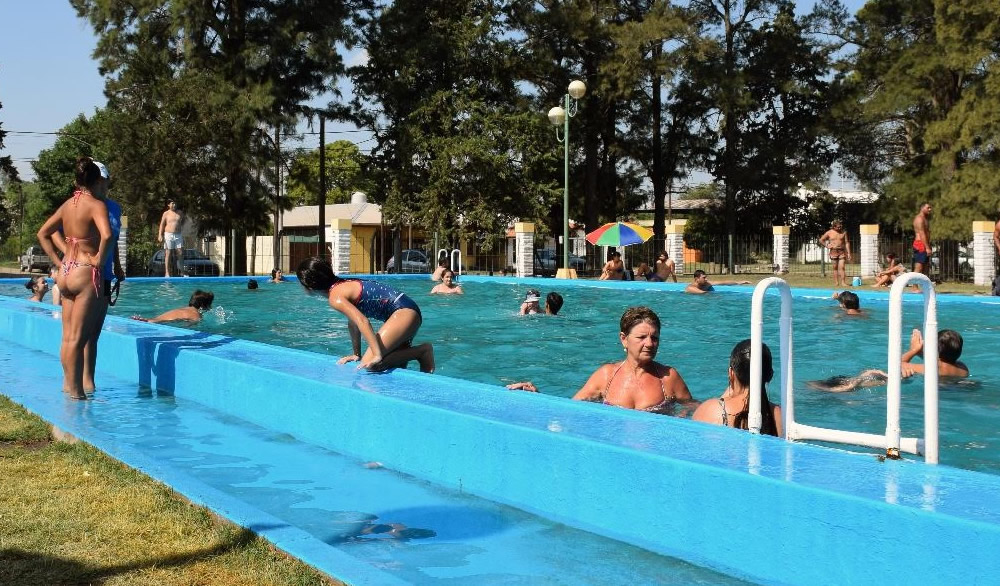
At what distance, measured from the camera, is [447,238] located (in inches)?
1526

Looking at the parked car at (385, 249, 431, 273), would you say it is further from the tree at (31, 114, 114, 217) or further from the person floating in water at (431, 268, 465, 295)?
the tree at (31, 114, 114, 217)

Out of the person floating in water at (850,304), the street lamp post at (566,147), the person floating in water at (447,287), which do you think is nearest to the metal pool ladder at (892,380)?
the person floating in water at (850,304)

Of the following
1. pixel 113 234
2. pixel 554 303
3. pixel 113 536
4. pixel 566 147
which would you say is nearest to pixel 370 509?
pixel 113 536

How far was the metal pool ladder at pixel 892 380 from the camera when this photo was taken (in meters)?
3.99

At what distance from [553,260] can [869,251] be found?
47.8 feet

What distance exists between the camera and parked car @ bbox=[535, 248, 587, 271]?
39075 mm

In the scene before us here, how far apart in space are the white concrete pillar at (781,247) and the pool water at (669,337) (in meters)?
13.5

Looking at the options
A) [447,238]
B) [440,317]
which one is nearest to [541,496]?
[440,317]

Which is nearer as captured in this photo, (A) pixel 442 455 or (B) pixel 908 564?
(B) pixel 908 564

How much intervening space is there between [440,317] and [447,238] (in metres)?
21.8

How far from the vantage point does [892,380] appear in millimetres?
4023

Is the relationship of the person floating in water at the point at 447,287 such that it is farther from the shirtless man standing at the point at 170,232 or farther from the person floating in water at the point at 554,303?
the shirtless man standing at the point at 170,232

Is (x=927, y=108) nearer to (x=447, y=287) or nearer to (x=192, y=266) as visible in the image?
(x=447, y=287)

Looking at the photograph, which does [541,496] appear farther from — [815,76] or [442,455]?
[815,76]
